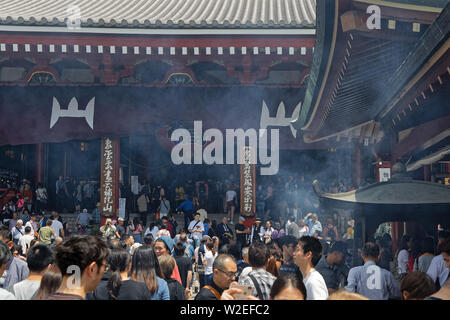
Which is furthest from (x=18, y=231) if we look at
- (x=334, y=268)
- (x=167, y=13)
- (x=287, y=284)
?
(x=287, y=284)

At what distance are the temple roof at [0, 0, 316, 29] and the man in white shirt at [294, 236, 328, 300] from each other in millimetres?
6775

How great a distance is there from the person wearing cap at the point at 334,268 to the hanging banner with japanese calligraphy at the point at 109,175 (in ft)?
22.9

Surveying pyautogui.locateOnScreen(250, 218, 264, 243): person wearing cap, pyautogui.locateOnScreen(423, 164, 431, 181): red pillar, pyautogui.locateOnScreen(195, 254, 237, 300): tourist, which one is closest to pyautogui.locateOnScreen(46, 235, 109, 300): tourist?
pyautogui.locateOnScreen(195, 254, 237, 300): tourist

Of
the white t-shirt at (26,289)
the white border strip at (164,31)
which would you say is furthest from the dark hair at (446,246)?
the white border strip at (164,31)

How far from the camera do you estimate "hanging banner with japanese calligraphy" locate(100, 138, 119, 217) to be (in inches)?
431

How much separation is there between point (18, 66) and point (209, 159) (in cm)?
476

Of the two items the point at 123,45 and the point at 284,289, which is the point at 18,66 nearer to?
the point at 123,45

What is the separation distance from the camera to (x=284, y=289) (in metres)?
2.46

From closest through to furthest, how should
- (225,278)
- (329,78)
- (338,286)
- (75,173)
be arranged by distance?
(225,278) → (338,286) → (329,78) → (75,173)

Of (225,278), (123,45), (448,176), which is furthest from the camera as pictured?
(123,45)

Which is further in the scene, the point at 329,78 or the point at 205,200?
the point at 205,200

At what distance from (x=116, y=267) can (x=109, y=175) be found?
25.1 feet

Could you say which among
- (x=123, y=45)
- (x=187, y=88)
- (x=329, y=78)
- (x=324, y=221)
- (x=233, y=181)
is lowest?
(x=324, y=221)

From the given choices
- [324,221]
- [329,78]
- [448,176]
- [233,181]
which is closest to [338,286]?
[329,78]
